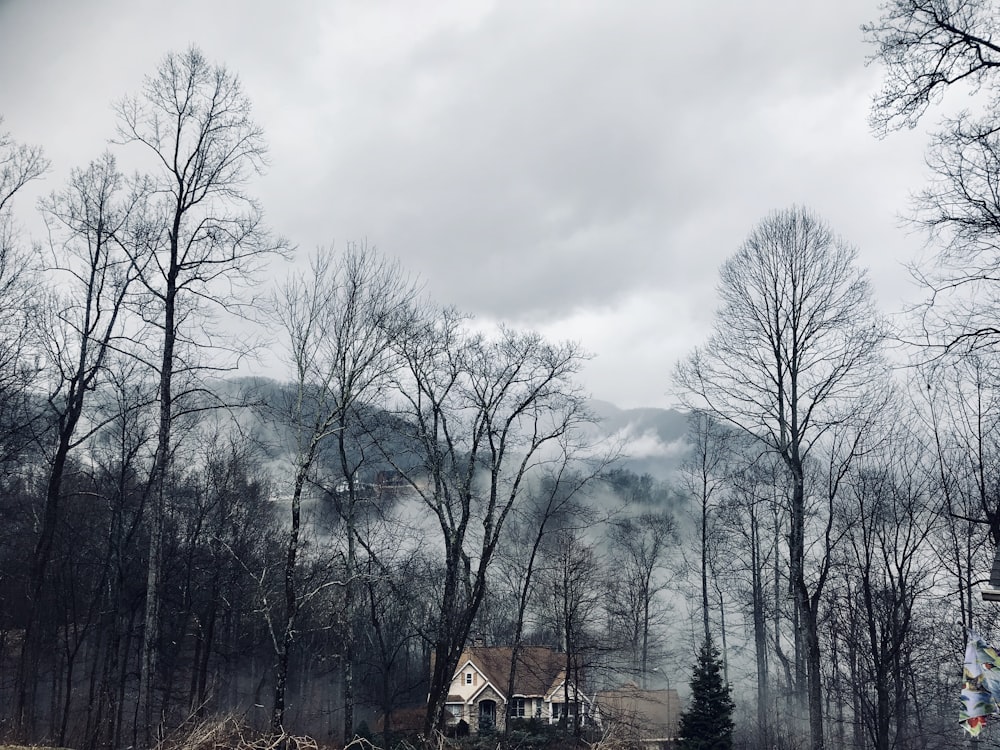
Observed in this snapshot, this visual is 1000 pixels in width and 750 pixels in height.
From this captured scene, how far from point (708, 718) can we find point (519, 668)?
18.1 metres

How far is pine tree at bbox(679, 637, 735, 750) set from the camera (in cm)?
1722

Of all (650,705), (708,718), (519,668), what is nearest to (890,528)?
(708,718)

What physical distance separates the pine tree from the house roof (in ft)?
46.1

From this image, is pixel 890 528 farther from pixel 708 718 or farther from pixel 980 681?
pixel 980 681

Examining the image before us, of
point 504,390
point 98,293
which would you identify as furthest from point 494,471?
point 98,293

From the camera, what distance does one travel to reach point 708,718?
57.8 ft

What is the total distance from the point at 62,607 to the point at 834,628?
84.0 feet

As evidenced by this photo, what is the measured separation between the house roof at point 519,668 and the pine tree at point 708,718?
14.1 metres

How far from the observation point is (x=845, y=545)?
2180cm

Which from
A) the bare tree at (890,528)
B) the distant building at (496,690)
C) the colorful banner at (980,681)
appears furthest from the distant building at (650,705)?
the colorful banner at (980,681)

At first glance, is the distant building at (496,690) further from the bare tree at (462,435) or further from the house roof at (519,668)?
the bare tree at (462,435)

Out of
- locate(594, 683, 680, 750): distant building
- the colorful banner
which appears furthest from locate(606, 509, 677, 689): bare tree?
the colorful banner

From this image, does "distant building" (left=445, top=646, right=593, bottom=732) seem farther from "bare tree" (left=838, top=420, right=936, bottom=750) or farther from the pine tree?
"bare tree" (left=838, top=420, right=936, bottom=750)

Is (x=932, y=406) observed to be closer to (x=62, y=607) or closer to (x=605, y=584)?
(x=605, y=584)
